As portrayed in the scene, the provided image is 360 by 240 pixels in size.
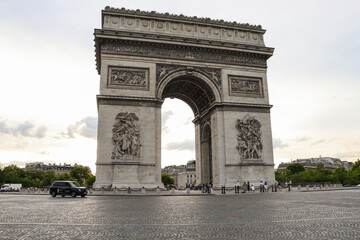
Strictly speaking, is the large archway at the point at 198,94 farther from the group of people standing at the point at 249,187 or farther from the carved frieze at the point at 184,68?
the group of people standing at the point at 249,187

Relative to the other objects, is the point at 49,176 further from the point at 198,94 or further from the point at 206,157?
the point at 198,94

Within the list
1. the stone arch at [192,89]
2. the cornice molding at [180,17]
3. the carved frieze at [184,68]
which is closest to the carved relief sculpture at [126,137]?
the stone arch at [192,89]

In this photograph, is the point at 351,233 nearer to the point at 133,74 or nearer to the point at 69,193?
the point at 69,193

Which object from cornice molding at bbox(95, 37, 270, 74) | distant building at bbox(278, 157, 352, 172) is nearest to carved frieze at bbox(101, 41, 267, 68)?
cornice molding at bbox(95, 37, 270, 74)

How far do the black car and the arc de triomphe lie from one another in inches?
89.9

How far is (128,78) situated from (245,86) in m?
11.3

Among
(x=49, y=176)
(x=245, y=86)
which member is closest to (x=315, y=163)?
(x=49, y=176)

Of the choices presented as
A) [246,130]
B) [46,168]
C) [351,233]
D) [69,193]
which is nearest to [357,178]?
[246,130]

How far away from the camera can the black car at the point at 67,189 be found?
71.7ft

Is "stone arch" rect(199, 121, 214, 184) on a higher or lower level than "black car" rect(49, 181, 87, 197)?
higher

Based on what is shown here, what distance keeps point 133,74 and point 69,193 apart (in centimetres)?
1135

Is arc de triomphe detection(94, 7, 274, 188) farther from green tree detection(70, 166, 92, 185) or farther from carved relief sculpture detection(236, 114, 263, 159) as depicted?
green tree detection(70, 166, 92, 185)

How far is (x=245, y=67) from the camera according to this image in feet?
99.2

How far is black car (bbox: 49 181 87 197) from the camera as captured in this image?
71.7ft
